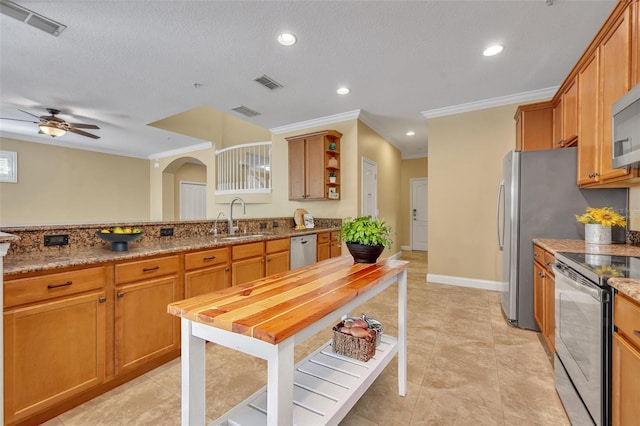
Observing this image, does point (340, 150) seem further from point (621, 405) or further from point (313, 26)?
point (621, 405)

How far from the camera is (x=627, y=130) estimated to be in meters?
1.63

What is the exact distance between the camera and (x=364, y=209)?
499 centimetres

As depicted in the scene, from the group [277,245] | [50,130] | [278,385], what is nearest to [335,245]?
[277,245]

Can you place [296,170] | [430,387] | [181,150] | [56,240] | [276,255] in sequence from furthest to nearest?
[181,150] < [296,170] < [276,255] < [56,240] < [430,387]

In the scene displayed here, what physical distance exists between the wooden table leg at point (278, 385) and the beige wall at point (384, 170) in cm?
396

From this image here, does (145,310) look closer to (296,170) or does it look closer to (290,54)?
(290,54)

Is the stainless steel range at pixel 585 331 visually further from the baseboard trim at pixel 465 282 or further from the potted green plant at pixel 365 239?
the baseboard trim at pixel 465 282

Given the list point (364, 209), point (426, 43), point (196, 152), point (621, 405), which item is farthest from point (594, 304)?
point (196, 152)

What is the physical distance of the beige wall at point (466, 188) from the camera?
13.3 ft

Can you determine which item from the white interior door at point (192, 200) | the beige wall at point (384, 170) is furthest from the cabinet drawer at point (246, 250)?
the white interior door at point (192, 200)

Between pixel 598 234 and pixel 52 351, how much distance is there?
12.7 feet

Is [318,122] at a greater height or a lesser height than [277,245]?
greater

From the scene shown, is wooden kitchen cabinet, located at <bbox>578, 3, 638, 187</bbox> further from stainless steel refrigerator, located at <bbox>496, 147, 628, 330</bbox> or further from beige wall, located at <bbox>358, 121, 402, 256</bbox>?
beige wall, located at <bbox>358, 121, 402, 256</bbox>

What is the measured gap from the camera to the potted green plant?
1.68 m
